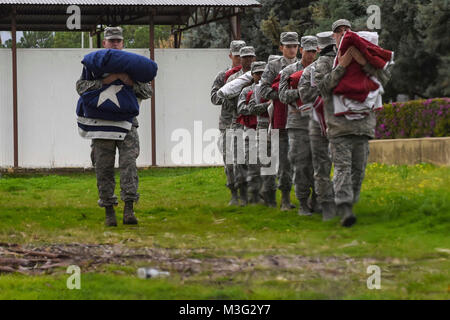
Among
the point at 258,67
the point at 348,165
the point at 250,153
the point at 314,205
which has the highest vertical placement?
the point at 258,67

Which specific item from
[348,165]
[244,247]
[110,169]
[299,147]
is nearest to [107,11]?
[110,169]

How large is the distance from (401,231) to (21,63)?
673 inches

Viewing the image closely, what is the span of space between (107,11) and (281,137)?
51.4ft

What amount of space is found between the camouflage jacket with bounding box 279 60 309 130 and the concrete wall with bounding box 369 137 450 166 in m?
4.45

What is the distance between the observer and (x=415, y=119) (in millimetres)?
17906

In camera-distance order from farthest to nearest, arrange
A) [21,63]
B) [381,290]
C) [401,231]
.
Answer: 1. [21,63]
2. [401,231]
3. [381,290]

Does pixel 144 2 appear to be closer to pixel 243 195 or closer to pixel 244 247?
pixel 243 195

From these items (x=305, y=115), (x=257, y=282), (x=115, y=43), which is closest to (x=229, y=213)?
(x=305, y=115)

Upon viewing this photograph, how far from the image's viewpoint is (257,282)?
5949 mm

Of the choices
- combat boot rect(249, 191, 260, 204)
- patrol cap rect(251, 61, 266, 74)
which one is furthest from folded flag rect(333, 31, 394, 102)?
combat boot rect(249, 191, 260, 204)

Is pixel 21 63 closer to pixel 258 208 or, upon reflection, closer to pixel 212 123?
pixel 212 123

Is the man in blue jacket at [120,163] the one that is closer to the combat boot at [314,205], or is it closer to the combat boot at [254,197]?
the combat boot at [314,205]

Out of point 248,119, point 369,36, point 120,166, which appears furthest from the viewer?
point 248,119

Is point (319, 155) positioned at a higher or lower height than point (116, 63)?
lower
